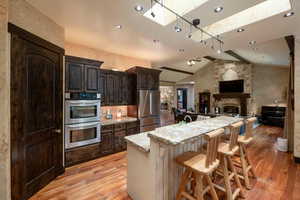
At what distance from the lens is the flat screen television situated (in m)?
8.72

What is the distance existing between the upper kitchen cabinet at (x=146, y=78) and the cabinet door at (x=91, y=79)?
1297mm

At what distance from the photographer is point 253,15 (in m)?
2.58

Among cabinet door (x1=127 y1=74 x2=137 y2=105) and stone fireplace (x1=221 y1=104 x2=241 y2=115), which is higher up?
cabinet door (x1=127 y1=74 x2=137 y2=105)

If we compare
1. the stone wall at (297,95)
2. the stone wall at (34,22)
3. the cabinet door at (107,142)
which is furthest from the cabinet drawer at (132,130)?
the stone wall at (297,95)

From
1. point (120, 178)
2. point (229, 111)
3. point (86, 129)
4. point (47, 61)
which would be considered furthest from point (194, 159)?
point (229, 111)

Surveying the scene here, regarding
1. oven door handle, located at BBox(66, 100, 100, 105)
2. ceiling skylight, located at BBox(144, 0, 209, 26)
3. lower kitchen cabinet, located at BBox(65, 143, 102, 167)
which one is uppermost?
ceiling skylight, located at BBox(144, 0, 209, 26)

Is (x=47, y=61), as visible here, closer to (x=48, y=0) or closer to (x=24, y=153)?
(x=48, y=0)

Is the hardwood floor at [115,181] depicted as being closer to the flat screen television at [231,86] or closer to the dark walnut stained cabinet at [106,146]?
the dark walnut stained cabinet at [106,146]

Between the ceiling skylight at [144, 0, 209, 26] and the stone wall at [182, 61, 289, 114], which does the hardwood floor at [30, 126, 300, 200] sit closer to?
the ceiling skylight at [144, 0, 209, 26]

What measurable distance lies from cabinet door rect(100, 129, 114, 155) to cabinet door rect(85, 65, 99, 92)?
3.89 feet

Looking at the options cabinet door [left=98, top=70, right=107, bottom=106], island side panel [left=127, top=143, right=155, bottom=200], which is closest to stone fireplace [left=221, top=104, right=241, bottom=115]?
cabinet door [left=98, top=70, right=107, bottom=106]

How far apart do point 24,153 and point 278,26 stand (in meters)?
4.97

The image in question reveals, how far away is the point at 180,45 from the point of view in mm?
3797

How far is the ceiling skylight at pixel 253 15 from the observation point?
Result: 2299 mm
